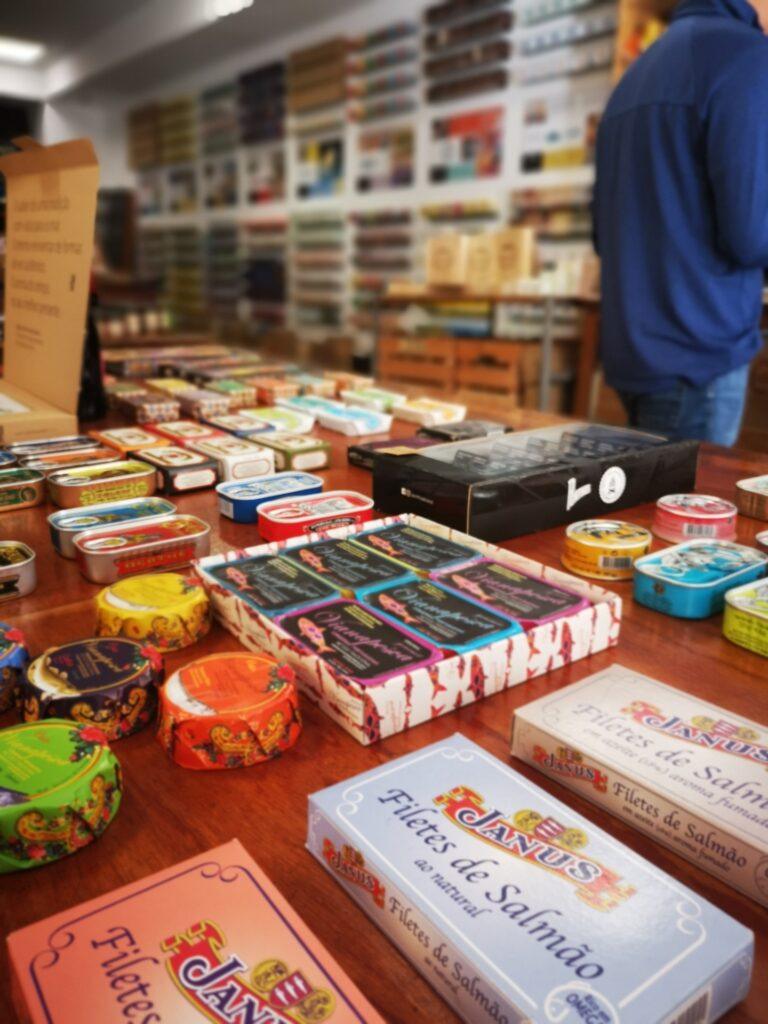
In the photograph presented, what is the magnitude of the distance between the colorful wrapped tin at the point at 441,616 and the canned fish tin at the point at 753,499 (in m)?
0.67

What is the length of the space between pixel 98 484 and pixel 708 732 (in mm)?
958

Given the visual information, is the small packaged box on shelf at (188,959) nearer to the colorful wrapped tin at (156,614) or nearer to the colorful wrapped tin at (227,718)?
the colorful wrapped tin at (227,718)

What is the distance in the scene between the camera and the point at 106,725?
70cm

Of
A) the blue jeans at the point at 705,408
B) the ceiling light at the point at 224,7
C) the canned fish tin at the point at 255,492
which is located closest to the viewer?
the canned fish tin at the point at 255,492

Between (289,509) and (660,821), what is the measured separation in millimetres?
697

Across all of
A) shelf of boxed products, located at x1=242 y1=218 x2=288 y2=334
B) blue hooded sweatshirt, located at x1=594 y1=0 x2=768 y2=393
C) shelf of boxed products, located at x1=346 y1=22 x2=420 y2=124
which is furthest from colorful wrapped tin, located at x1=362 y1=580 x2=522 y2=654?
shelf of boxed products, located at x1=242 y1=218 x2=288 y2=334

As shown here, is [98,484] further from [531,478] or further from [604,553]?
→ [604,553]

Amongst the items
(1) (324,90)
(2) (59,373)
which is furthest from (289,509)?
(1) (324,90)

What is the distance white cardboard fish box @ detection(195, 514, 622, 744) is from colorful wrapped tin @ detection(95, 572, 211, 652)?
0.10 feet

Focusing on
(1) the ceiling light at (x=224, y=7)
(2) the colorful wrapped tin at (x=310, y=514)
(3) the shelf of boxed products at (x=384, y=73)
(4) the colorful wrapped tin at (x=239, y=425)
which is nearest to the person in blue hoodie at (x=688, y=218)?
(4) the colorful wrapped tin at (x=239, y=425)

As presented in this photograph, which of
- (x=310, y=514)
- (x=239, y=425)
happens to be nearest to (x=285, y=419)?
(x=239, y=425)

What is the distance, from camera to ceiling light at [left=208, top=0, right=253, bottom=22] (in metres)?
6.66

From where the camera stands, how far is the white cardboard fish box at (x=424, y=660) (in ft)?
2.28

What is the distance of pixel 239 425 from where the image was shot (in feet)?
5.67
